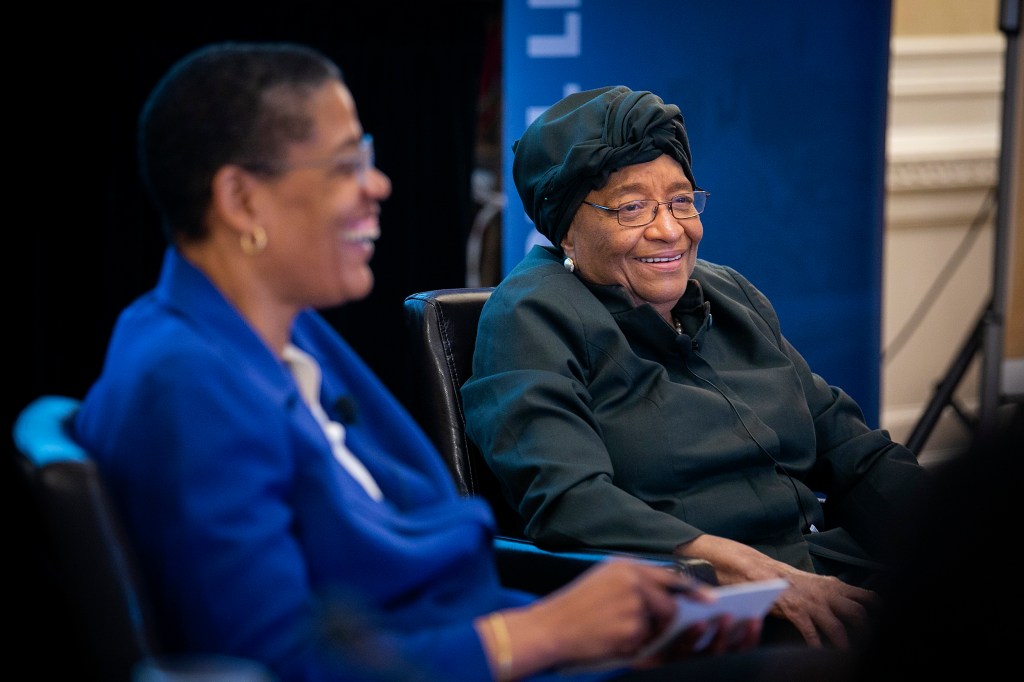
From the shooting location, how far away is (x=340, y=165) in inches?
53.7

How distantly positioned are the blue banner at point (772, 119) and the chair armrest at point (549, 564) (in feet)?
4.86

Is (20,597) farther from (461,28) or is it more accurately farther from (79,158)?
(461,28)

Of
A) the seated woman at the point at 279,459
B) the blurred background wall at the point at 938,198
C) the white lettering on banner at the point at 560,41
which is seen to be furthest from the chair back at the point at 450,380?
the blurred background wall at the point at 938,198

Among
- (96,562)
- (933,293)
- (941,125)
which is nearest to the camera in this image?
(96,562)

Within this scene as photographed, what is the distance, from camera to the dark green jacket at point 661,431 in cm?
191

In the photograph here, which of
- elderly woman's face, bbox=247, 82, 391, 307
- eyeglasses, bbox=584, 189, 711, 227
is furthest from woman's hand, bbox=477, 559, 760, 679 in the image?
eyeglasses, bbox=584, 189, 711, 227

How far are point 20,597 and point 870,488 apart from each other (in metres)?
1.55

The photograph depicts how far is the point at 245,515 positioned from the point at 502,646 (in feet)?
1.04

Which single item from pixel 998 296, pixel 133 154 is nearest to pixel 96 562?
pixel 133 154

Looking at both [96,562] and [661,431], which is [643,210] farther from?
[96,562]

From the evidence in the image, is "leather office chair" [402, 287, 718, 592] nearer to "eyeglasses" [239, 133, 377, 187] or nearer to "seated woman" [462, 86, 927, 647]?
"seated woman" [462, 86, 927, 647]

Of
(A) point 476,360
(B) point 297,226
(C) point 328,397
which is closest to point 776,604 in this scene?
(A) point 476,360

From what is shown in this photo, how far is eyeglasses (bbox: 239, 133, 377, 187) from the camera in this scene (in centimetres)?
131

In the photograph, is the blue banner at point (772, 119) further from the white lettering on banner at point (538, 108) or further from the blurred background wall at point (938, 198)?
the blurred background wall at point (938, 198)
